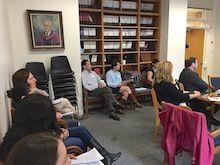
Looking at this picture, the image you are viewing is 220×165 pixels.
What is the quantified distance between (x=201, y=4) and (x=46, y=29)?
4519mm

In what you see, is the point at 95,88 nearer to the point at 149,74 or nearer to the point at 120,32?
the point at 149,74

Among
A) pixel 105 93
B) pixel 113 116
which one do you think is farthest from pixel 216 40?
pixel 113 116

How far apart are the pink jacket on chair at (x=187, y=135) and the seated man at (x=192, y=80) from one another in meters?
1.45

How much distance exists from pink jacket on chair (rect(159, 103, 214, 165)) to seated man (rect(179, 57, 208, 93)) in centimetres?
145

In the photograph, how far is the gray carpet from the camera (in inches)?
107

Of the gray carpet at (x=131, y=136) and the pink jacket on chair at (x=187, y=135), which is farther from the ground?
the pink jacket on chair at (x=187, y=135)

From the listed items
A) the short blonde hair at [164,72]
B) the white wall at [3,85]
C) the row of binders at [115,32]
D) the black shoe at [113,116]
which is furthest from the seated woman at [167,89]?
the row of binders at [115,32]

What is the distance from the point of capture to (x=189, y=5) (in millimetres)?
5809

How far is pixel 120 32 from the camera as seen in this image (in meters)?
5.16

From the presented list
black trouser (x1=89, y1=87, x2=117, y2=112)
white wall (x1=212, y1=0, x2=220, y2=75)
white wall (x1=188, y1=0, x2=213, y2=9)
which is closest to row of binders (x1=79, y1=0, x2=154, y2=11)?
white wall (x1=188, y1=0, x2=213, y2=9)

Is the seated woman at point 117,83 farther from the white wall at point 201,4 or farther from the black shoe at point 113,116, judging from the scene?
the white wall at point 201,4

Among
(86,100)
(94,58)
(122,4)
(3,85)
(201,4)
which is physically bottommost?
(86,100)

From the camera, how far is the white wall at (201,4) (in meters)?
5.83

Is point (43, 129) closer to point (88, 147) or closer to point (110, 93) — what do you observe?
point (88, 147)
